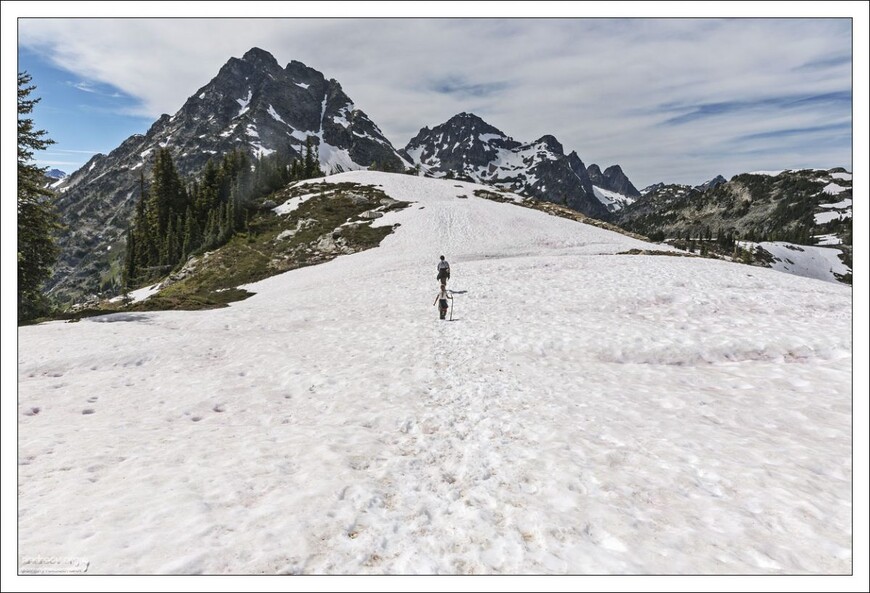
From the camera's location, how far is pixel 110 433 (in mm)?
8273

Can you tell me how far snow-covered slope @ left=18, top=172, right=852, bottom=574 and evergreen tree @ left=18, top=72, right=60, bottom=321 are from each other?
660 cm

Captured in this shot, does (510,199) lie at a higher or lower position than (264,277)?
higher

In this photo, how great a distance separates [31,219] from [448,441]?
81.1 feet

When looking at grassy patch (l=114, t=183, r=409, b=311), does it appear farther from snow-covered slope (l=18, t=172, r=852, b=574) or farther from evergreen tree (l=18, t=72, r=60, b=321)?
snow-covered slope (l=18, t=172, r=852, b=574)

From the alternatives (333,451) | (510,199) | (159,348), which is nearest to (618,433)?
(333,451)

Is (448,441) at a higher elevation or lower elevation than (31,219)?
lower

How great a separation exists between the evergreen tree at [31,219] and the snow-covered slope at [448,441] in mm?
6597

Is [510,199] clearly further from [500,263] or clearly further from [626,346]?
[626,346]

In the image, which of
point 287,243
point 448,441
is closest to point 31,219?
point 448,441

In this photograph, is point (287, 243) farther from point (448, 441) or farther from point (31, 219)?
point (448, 441)

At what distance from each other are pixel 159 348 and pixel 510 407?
12742 mm

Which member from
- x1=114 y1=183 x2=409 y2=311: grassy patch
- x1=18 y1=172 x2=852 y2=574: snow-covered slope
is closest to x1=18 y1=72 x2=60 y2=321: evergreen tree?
x1=18 y1=172 x2=852 y2=574: snow-covered slope

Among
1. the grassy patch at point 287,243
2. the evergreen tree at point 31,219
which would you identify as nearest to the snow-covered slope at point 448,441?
the evergreen tree at point 31,219

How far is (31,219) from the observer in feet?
65.5
